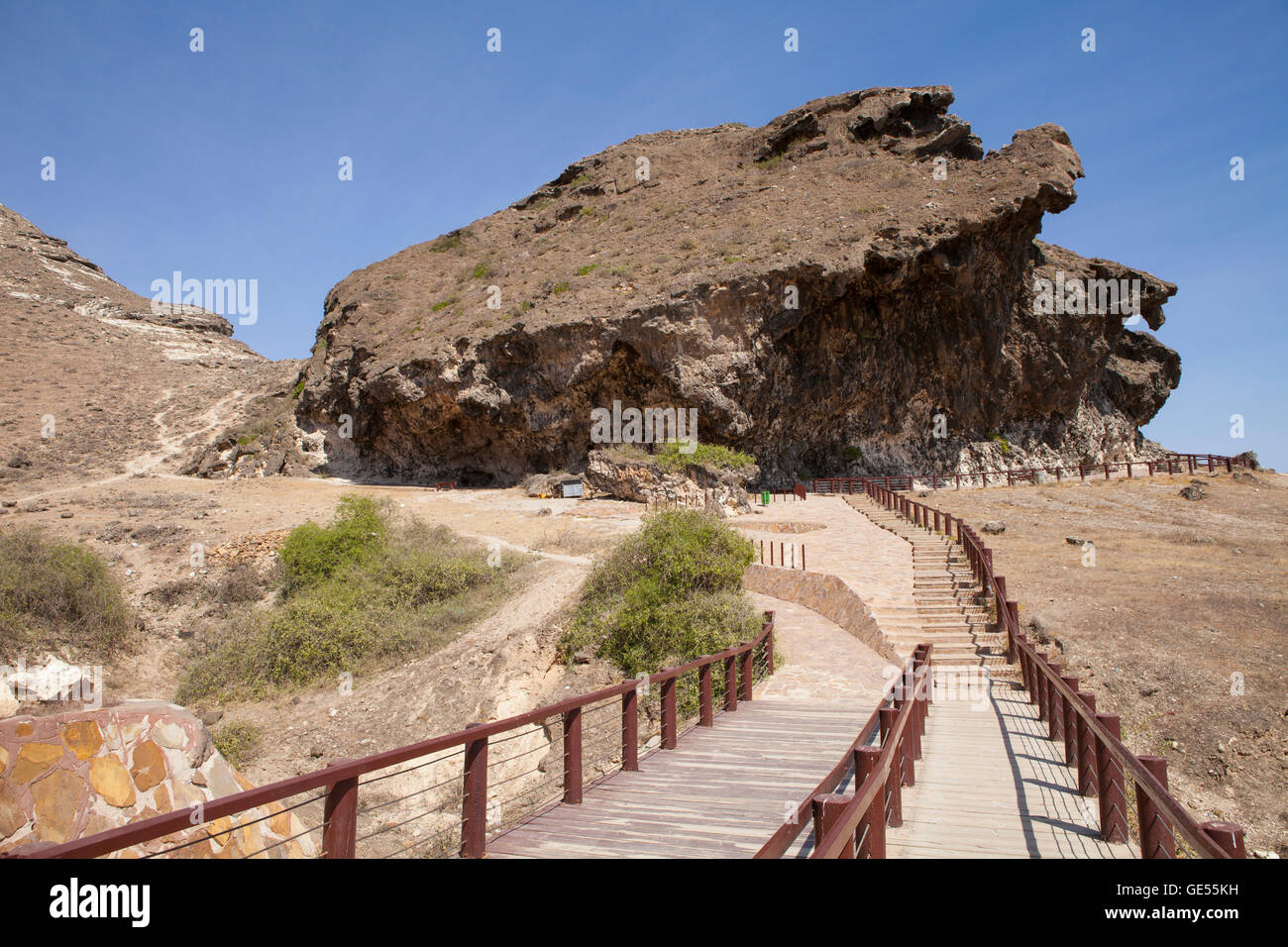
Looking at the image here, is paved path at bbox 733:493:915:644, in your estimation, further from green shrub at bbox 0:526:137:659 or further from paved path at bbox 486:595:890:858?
green shrub at bbox 0:526:137:659

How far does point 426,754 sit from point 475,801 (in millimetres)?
927

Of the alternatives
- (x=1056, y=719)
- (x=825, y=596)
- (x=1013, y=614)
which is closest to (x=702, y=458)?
(x=825, y=596)

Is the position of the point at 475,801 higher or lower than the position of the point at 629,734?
higher

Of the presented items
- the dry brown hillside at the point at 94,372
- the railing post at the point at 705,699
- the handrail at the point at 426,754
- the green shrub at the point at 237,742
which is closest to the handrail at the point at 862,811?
the handrail at the point at 426,754

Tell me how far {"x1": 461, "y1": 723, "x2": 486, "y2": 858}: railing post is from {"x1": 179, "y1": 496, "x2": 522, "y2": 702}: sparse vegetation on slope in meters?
14.4

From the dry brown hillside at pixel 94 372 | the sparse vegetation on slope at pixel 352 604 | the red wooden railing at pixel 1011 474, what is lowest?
the sparse vegetation on slope at pixel 352 604

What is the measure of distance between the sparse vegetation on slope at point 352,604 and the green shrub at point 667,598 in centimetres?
420

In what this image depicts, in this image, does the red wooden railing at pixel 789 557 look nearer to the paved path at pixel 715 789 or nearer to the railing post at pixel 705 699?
the paved path at pixel 715 789

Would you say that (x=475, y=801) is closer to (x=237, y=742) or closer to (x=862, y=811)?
(x=862, y=811)

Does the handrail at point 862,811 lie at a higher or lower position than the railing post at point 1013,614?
higher

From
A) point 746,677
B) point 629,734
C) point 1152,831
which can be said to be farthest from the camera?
point 746,677

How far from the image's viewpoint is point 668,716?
8648 millimetres

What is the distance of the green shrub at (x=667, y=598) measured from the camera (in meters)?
16.3
